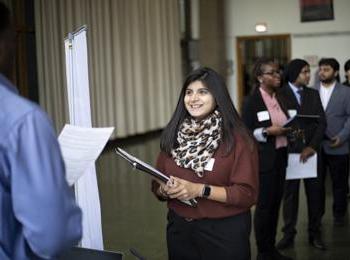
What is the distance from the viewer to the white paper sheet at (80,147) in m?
1.97

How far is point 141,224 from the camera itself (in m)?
5.52

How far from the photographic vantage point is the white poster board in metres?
2.55

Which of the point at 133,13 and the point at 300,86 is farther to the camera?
the point at 133,13

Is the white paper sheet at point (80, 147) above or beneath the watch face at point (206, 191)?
above

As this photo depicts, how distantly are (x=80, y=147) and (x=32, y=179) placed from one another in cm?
82

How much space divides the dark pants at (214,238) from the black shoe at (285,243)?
2.17 m

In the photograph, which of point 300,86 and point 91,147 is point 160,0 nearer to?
point 300,86

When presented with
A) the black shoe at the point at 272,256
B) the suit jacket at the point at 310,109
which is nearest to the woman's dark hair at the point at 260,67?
the suit jacket at the point at 310,109

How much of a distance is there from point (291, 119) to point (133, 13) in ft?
28.7

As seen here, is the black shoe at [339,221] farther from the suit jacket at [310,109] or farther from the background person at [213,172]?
the background person at [213,172]

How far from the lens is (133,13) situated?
12.2m

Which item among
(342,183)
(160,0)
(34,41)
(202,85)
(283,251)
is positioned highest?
(160,0)

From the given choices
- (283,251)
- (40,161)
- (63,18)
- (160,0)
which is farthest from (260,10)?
(40,161)

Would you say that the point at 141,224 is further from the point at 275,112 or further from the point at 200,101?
the point at 200,101
